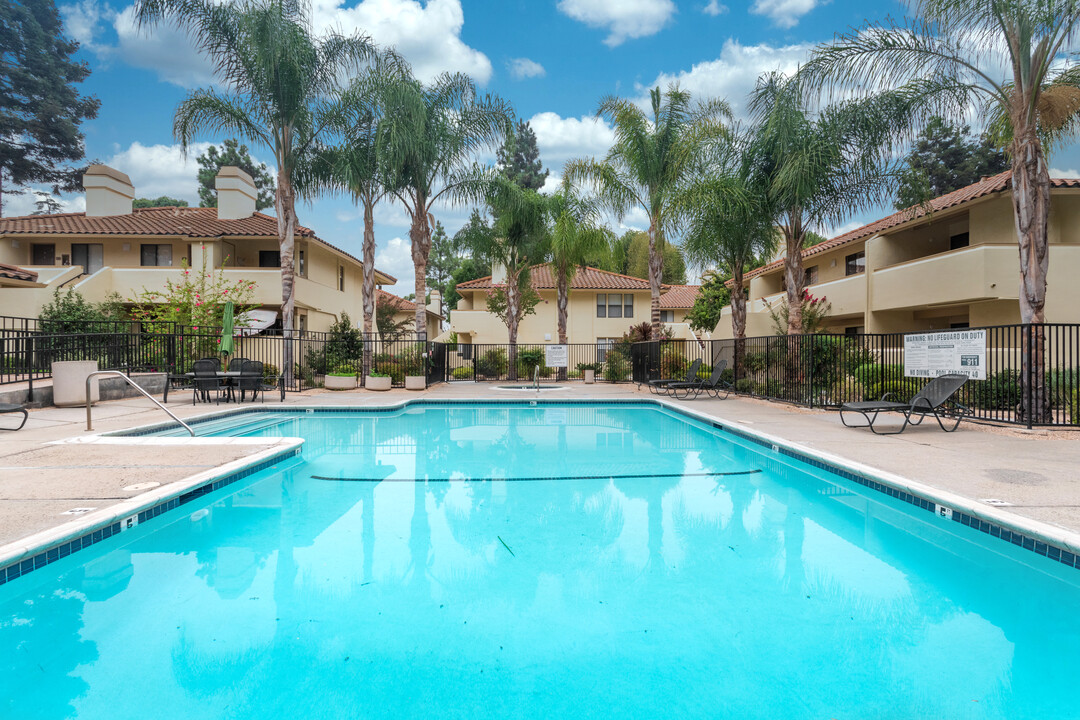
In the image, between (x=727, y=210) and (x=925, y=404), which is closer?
(x=925, y=404)

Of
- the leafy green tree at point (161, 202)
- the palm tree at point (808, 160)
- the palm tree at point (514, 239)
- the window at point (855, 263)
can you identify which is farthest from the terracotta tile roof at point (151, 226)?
the leafy green tree at point (161, 202)

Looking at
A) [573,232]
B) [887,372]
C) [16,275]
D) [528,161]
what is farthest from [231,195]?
[528,161]

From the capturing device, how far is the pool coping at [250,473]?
364 centimetres

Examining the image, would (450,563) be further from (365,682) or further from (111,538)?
(111,538)

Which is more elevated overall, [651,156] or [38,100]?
[38,100]

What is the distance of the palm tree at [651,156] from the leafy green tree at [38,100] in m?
31.7

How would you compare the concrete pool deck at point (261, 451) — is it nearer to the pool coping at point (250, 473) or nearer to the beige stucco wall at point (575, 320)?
the pool coping at point (250, 473)

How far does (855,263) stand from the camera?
939 inches

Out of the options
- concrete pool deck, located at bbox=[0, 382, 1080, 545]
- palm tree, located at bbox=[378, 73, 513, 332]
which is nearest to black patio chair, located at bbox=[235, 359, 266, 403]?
concrete pool deck, located at bbox=[0, 382, 1080, 545]

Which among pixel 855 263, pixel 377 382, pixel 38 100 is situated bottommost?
pixel 377 382

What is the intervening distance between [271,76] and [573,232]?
1060cm

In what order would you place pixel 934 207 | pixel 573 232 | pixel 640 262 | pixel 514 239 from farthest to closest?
1. pixel 640 262
2. pixel 514 239
3. pixel 573 232
4. pixel 934 207

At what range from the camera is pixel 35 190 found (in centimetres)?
3341

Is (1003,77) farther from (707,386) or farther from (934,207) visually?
(934,207)
